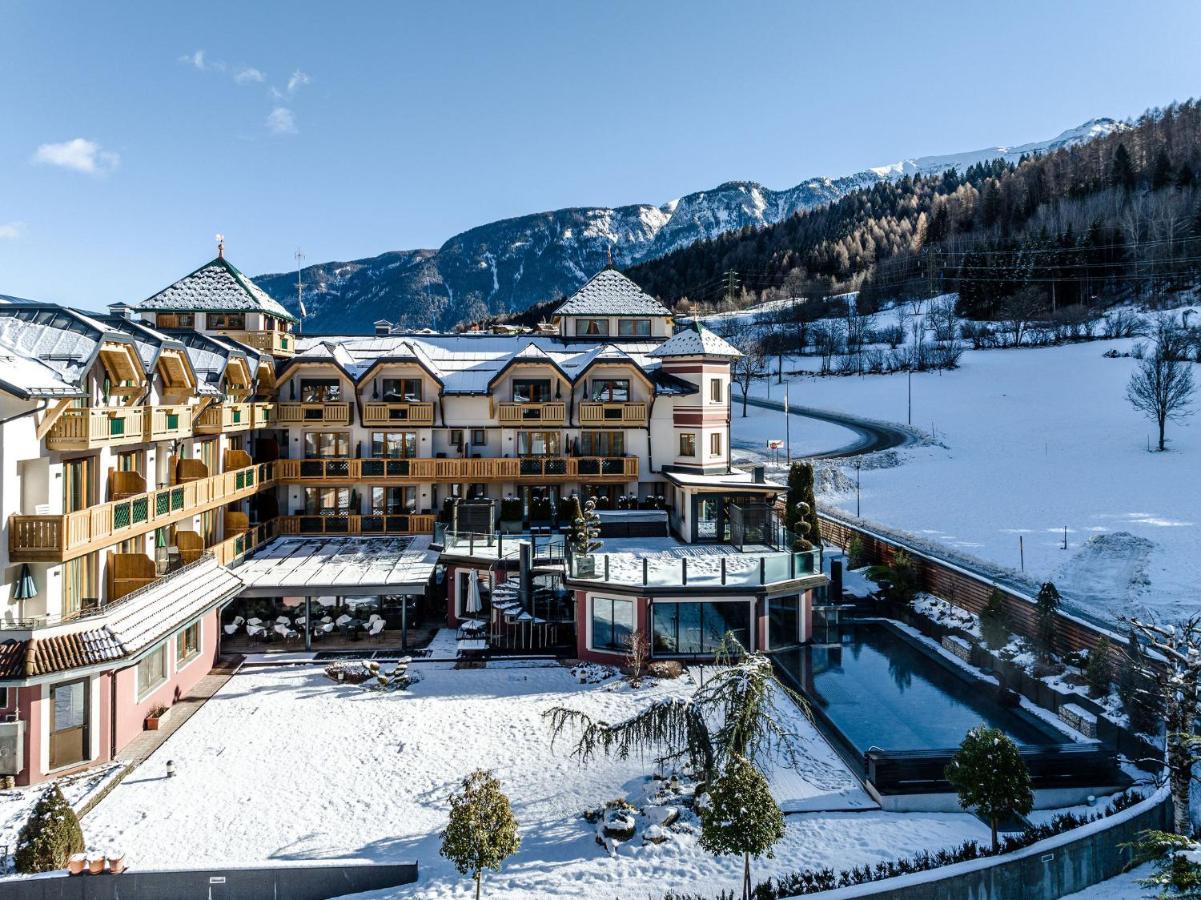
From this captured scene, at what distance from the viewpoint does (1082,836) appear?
12133mm

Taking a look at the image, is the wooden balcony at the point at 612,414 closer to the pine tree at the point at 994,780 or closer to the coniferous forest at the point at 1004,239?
the pine tree at the point at 994,780

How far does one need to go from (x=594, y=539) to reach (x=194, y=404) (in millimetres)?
13924

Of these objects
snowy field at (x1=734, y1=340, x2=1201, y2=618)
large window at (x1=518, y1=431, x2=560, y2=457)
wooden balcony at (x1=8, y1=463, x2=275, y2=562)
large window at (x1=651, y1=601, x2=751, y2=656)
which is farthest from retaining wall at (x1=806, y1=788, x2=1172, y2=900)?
large window at (x1=518, y1=431, x2=560, y2=457)

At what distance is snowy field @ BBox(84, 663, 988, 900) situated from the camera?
1241 centimetres

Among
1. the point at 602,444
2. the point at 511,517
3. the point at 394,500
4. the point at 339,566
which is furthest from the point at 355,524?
the point at 602,444

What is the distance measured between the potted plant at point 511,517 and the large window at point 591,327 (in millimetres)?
11133

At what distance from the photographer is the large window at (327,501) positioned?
31.4 metres

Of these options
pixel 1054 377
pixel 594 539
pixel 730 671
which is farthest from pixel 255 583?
pixel 1054 377

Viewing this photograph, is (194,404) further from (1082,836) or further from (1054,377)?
(1054,377)

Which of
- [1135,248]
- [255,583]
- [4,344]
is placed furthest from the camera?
[1135,248]

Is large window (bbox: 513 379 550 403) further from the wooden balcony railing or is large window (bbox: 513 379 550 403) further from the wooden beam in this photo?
the wooden beam

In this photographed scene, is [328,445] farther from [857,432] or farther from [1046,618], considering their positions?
[857,432]

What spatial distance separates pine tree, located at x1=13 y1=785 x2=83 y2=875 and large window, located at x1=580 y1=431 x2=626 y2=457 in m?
22.5

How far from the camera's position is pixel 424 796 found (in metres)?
14.7
